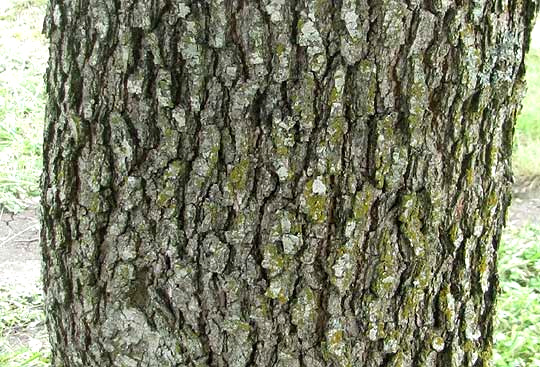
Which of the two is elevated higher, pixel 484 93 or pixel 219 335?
pixel 484 93

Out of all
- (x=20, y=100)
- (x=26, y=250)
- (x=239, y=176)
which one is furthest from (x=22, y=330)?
(x=20, y=100)

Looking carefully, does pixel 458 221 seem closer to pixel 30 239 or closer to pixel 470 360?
pixel 470 360

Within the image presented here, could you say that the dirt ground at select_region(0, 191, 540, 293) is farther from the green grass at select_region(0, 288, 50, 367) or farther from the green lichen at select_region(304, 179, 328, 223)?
the green lichen at select_region(304, 179, 328, 223)

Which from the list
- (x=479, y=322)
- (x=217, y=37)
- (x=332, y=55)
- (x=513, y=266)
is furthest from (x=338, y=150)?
(x=513, y=266)

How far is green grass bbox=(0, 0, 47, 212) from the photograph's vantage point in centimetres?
435

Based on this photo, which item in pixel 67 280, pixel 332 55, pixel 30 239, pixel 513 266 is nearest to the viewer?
pixel 332 55

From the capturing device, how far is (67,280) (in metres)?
1.48

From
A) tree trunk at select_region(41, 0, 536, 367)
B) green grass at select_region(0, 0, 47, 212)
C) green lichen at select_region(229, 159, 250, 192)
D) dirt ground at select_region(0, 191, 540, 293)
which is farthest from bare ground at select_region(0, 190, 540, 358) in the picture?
green lichen at select_region(229, 159, 250, 192)

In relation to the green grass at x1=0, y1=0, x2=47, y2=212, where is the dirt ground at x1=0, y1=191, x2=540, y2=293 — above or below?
below

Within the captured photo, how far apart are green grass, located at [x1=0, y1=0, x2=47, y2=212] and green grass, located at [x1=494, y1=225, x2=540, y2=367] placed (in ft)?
8.26

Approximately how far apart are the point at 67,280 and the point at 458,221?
73 cm

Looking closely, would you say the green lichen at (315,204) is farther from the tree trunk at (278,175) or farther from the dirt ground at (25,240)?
the dirt ground at (25,240)

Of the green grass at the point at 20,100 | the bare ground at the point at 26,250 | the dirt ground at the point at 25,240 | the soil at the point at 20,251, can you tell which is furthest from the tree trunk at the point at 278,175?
the green grass at the point at 20,100

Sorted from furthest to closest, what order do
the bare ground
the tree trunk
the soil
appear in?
the soil
the bare ground
the tree trunk
